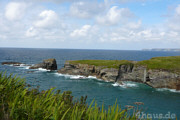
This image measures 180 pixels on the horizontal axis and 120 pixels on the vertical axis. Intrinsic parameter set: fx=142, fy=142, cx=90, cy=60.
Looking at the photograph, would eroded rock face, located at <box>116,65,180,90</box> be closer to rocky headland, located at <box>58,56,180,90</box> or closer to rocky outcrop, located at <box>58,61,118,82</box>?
rocky headland, located at <box>58,56,180,90</box>

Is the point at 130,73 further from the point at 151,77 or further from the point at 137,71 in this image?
the point at 151,77

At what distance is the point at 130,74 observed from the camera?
2601 inches

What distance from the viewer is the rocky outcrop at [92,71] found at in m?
64.4

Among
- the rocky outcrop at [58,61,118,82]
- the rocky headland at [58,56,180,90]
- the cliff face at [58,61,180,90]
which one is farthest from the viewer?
the rocky outcrop at [58,61,118,82]

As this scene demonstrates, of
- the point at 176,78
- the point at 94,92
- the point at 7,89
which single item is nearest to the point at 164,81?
the point at 176,78

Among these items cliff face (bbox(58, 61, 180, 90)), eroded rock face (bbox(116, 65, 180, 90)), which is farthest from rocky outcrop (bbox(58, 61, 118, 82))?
eroded rock face (bbox(116, 65, 180, 90))

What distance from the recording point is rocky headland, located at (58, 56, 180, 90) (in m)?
55.6

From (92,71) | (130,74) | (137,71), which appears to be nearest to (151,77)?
(137,71)

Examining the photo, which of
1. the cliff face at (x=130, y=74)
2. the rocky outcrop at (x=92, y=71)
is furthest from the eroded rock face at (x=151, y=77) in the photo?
the rocky outcrop at (x=92, y=71)

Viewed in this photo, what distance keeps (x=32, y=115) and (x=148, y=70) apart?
60431 mm

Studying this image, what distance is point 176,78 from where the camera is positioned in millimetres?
53875

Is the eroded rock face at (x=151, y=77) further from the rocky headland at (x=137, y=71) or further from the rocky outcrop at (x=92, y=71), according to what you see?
the rocky outcrop at (x=92, y=71)

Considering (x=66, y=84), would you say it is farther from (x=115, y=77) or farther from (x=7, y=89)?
(x=7, y=89)

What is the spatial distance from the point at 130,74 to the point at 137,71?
3.50 m
